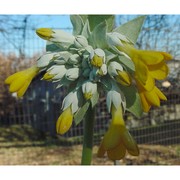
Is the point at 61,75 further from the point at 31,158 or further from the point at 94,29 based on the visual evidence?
the point at 31,158

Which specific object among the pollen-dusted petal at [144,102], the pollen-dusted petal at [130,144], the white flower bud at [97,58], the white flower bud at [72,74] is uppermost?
the white flower bud at [97,58]

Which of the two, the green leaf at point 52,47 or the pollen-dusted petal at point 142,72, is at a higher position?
the green leaf at point 52,47

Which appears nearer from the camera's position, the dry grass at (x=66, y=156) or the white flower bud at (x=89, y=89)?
the white flower bud at (x=89, y=89)

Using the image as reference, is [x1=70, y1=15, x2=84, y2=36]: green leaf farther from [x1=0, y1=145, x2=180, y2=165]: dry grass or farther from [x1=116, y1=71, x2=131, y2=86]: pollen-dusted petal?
[x1=0, y1=145, x2=180, y2=165]: dry grass

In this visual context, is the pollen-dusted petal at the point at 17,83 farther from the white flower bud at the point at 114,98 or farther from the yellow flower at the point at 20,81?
the white flower bud at the point at 114,98

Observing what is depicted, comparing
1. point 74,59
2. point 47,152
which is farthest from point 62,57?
point 47,152

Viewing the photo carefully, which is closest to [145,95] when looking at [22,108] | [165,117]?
[165,117]

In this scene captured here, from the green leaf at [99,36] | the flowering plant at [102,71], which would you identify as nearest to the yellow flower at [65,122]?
the flowering plant at [102,71]
